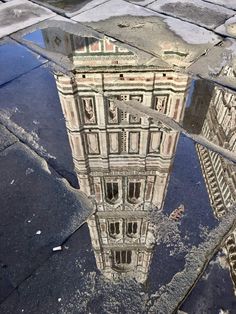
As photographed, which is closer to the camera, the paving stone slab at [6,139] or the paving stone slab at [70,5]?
the paving stone slab at [6,139]

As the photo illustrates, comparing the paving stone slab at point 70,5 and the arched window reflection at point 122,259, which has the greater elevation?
the paving stone slab at point 70,5

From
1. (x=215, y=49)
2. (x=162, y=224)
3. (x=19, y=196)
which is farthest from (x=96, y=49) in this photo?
(x=162, y=224)

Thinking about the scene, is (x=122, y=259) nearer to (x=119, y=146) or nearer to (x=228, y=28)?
(x=119, y=146)

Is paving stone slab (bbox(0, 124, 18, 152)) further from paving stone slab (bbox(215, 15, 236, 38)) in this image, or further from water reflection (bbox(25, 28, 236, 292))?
paving stone slab (bbox(215, 15, 236, 38))

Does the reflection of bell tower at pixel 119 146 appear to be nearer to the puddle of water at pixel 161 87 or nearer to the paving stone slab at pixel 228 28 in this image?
the puddle of water at pixel 161 87

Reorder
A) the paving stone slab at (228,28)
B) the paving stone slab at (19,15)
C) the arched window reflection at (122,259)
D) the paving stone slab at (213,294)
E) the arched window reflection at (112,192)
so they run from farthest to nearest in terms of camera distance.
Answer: the paving stone slab at (19,15) → the paving stone slab at (228,28) → the arched window reflection at (112,192) → the arched window reflection at (122,259) → the paving stone slab at (213,294)

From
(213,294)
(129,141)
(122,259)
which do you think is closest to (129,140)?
(129,141)

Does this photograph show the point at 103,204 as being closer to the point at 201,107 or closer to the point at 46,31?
the point at 201,107

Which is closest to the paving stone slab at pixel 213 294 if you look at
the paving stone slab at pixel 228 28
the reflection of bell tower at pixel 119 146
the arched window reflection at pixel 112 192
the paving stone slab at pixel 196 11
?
the reflection of bell tower at pixel 119 146

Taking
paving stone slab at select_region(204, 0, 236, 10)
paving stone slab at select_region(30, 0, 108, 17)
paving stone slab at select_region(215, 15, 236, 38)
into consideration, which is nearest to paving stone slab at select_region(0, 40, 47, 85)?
paving stone slab at select_region(30, 0, 108, 17)

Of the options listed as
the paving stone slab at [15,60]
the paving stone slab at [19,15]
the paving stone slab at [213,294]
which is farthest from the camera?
the paving stone slab at [19,15]
